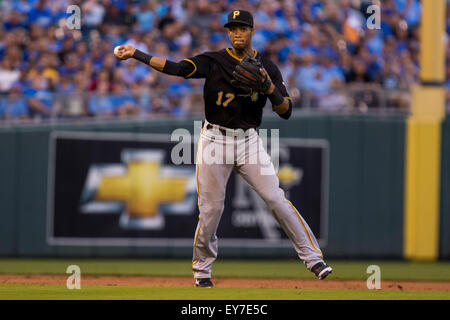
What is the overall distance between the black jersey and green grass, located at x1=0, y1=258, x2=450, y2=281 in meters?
2.81

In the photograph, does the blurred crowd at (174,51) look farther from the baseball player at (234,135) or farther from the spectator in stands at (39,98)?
the baseball player at (234,135)

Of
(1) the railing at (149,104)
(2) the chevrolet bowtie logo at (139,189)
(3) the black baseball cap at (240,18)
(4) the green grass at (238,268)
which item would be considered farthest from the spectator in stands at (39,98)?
(3) the black baseball cap at (240,18)

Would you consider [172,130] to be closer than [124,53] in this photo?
No

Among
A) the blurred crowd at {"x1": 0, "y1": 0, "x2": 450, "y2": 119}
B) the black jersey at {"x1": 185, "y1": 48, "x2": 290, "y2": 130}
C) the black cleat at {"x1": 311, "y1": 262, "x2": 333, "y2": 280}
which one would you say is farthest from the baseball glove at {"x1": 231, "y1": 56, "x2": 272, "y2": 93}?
the blurred crowd at {"x1": 0, "y1": 0, "x2": 450, "y2": 119}

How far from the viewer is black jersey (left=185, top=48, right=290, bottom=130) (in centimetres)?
612

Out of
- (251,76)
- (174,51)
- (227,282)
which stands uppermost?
(174,51)

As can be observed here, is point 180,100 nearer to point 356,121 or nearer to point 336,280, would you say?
point 356,121

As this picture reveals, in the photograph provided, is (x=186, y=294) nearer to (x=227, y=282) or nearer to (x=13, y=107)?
(x=227, y=282)

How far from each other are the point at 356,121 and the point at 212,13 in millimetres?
3122

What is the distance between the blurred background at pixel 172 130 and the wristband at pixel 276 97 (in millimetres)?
4537

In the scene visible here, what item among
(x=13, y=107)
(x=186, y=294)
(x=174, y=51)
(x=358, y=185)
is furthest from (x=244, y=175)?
(x=174, y=51)

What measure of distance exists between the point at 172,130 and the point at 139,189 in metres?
0.91

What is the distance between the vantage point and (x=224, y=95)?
241 inches

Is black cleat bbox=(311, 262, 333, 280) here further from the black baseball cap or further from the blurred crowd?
the blurred crowd
